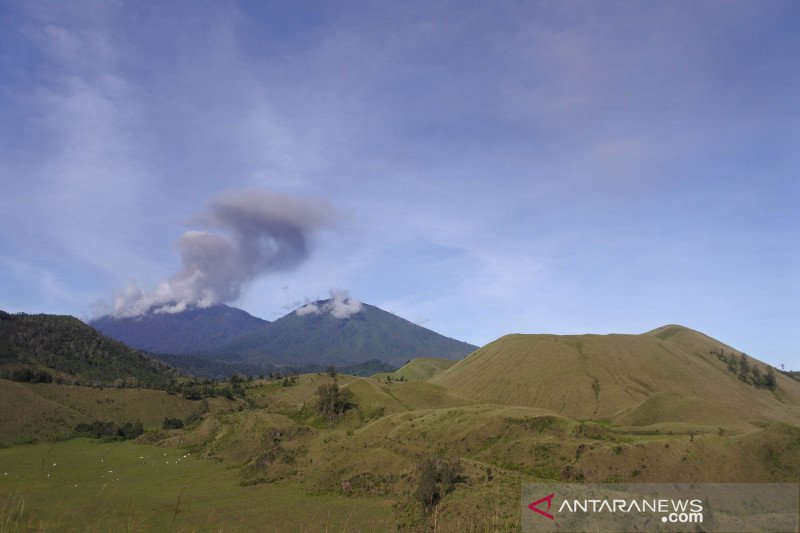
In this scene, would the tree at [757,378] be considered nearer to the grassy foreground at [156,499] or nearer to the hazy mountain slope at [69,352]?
the grassy foreground at [156,499]

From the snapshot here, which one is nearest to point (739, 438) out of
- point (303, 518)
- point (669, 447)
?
point (669, 447)

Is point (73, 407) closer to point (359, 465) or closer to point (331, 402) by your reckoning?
point (331, 402)

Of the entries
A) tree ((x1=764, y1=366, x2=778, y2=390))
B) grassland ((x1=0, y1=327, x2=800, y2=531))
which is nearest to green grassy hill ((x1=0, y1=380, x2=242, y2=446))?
grassland ((x1=0, y1=327, x2=800, y2=531))

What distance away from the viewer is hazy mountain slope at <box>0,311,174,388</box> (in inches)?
4695

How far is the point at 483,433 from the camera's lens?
1889 inches

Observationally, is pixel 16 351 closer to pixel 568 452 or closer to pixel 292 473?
pixel 292 473

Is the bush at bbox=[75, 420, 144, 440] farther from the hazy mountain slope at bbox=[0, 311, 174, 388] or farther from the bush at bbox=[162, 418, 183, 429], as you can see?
the hazy mountain slope at bbox=[0, 311, 174, 388]

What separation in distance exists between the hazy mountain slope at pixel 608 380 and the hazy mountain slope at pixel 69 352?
85840 mm

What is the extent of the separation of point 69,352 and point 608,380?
147288mm

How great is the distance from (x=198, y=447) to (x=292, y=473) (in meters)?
23.3

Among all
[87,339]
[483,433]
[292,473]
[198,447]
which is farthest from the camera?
[87,339]

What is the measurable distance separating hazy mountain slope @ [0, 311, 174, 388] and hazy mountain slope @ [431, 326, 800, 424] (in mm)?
85840

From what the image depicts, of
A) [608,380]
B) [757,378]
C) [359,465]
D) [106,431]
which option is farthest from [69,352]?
[757,378]

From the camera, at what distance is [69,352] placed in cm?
13612
